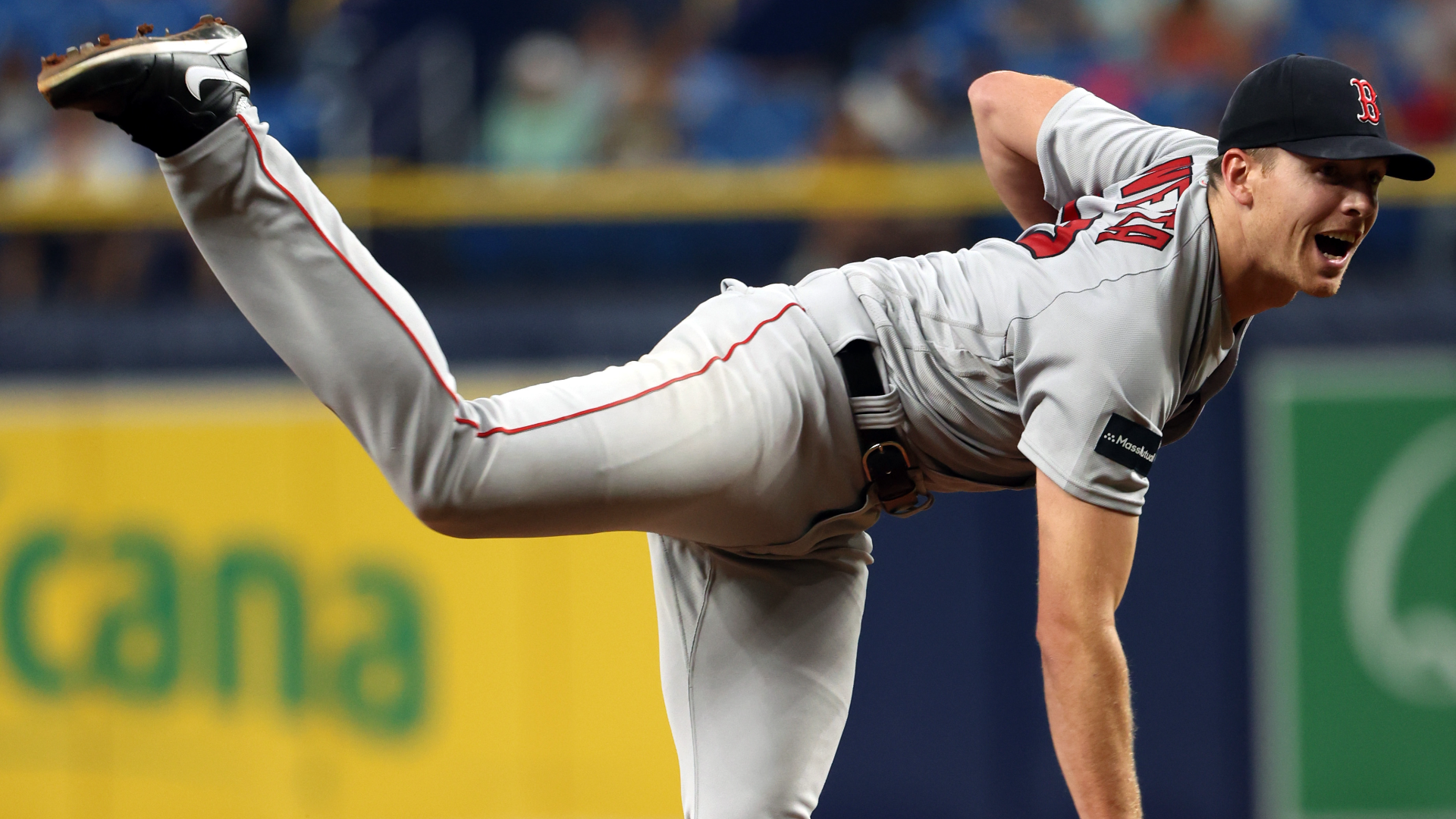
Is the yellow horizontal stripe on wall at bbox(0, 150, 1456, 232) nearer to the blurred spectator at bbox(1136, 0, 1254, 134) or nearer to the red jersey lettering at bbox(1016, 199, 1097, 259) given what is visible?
the blurred spectator at bbox(1136, 0, 1254, 134)

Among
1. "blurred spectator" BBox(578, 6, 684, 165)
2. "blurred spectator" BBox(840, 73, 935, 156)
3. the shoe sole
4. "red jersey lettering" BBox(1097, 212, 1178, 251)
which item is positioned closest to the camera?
the shoe sole

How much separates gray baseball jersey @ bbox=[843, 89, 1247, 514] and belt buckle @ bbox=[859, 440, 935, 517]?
56 millimetres

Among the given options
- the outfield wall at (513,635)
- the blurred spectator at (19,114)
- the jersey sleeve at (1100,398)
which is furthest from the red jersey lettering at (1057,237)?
the blurred spectator at (19,114)

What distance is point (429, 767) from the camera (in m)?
5.55

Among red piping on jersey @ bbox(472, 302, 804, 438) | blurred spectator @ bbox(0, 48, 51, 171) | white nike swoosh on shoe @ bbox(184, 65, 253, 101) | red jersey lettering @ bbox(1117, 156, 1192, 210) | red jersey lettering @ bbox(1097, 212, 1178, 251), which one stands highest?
blurred spectator @ bbox(0, 48, 51, 171)

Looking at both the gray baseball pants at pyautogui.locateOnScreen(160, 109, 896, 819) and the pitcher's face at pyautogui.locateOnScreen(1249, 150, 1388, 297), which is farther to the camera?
the pitcher's face at pyautogui.locateOnScreen(1249, 150, 1388, 297)

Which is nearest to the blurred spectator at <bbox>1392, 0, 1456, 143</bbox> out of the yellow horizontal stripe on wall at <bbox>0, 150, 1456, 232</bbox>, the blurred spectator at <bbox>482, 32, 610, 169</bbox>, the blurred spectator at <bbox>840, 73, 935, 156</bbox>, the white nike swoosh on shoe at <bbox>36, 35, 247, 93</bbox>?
the yellow horizontal stripe on wall at <bbox>0, 150, 1456, 232</bbox>

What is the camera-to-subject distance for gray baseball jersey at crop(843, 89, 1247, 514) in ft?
8.09

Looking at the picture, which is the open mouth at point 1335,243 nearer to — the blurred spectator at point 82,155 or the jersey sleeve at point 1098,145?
the jersey sleeve at point 1098,145

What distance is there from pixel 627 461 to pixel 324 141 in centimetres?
415

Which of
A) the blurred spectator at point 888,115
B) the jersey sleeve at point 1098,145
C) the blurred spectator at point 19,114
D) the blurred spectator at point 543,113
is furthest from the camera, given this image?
the blurred spectator at point 19,114

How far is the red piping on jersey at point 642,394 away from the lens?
2.32 meters

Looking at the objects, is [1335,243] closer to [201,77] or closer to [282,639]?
[201,77]

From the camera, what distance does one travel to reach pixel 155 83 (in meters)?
2.11
